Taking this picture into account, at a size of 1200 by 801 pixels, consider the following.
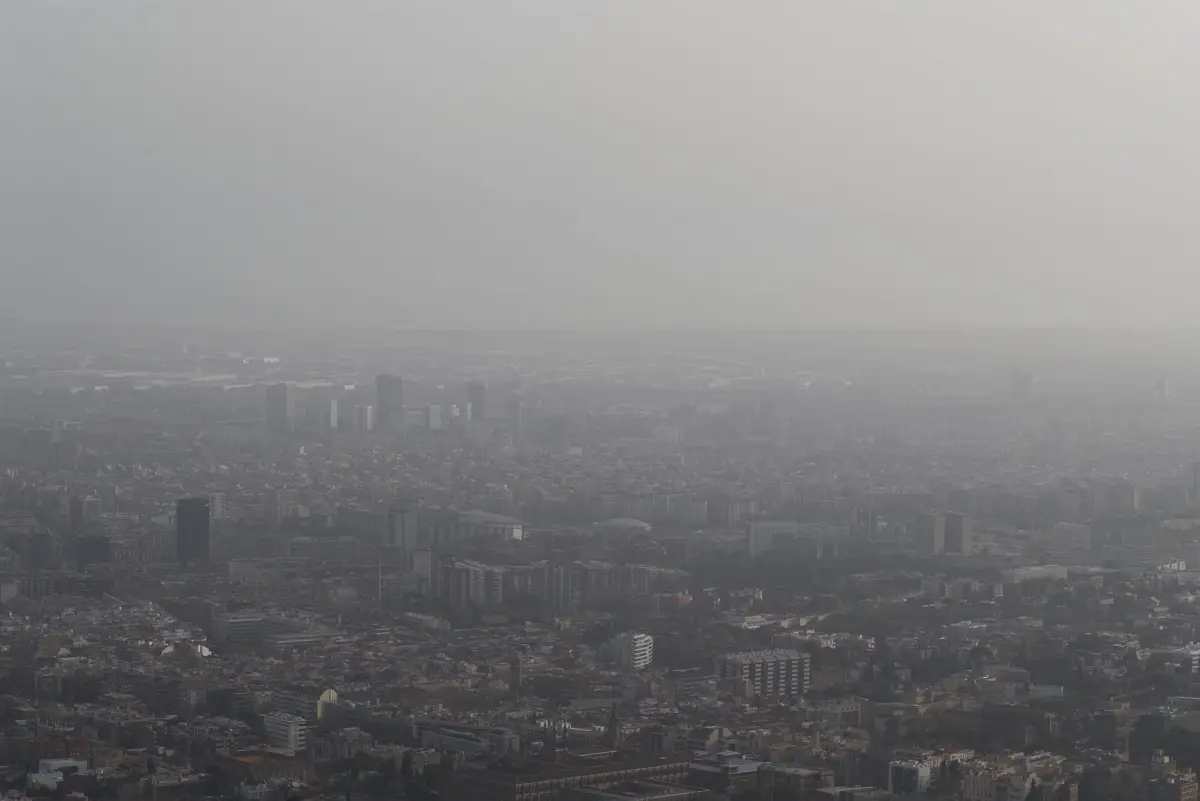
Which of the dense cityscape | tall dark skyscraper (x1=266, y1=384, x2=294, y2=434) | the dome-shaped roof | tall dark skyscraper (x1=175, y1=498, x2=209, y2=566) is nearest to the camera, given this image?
the dense cityscape

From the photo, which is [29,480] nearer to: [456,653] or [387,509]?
[387,509]

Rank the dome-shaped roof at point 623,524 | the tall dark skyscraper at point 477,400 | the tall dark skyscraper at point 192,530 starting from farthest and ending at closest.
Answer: the tall dark skyscraper at point 477,400 → the dome-shaped roof at point 623,524 → the tall dark skyscraper at point 192,530

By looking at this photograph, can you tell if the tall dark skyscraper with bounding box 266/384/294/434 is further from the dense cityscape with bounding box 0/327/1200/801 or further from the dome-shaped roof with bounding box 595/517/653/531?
the dome-shaped roof with bounding box 595/517/653/531

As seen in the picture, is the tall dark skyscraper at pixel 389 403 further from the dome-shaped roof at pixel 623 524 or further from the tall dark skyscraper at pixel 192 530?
the tall dark skyscraper at pixel 192 530

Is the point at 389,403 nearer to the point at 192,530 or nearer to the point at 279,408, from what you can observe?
the point at 279,408

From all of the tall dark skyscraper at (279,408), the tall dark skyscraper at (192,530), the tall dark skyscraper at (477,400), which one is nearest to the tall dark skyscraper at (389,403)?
the tall dark skyscraper at (477,400)

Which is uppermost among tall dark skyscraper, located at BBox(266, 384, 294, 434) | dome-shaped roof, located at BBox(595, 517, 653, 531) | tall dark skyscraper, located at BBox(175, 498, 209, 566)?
tall dark skyscraper, located at BBox(266, 384, 294, 434)

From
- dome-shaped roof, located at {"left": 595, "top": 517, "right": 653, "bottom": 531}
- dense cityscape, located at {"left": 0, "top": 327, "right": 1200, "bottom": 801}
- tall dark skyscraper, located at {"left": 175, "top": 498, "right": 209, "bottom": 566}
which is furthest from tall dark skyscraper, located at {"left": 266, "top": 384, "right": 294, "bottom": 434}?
dome-shaped roof, located at {"left": 595, "top": 517, "right": 653, "bottom": 531}
